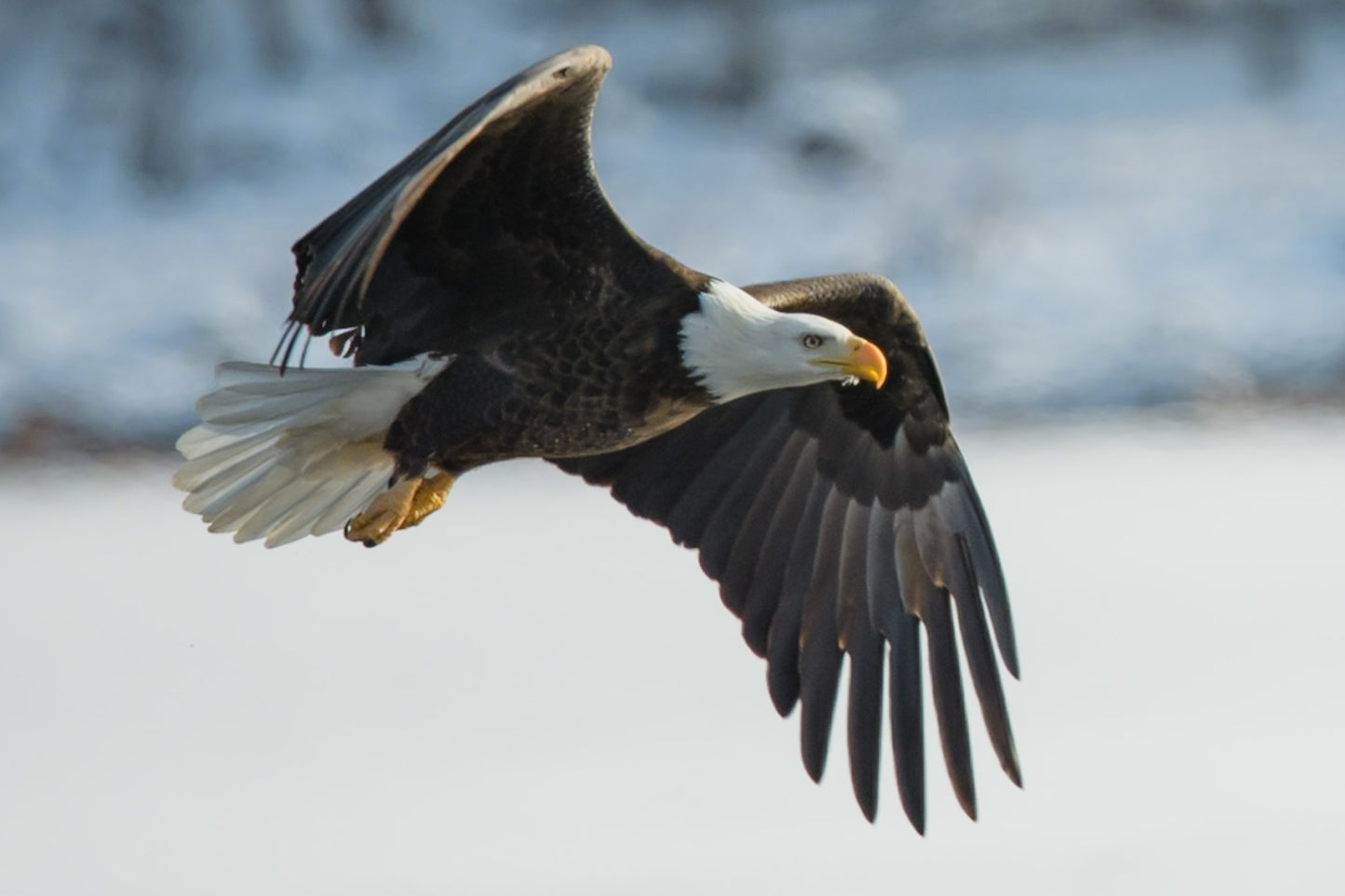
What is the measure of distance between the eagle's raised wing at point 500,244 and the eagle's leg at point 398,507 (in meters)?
0.26

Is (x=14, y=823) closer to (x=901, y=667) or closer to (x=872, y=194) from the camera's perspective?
(x=901, y=667)

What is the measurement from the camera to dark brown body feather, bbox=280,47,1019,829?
4070mm

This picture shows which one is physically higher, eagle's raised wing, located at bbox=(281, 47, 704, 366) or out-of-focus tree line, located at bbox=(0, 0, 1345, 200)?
out-of-focus tree line, located at bbox=(0, 0, 1345, 200)

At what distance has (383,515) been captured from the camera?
4.66 meters

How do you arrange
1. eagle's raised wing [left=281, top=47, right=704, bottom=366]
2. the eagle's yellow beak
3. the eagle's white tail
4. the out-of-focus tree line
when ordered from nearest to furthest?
eagle's raised wing [left=281, top=47, right=704, bottom=366], the eagle's yellow beak, the eagle's white tail, the out-of-focus tree line

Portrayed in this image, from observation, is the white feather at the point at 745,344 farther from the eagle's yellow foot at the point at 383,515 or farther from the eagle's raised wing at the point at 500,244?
the eagle's yellow foot at the point at 383,515

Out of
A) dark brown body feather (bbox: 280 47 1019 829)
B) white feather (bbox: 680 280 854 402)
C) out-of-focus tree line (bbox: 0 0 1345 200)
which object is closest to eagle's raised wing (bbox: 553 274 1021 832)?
dark brown body feather (bbox: 280 47 1019 829)

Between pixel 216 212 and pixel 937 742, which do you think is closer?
pixel 937 742

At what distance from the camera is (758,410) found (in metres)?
4.98

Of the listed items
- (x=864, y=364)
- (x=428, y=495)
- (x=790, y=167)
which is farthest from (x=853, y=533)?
(x=790, y=167)

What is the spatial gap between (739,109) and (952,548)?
181 inches

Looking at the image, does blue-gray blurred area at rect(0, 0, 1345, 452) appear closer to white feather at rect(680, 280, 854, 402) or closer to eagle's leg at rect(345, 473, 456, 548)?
eagle's leg at rect(345, 473, 456, 548)

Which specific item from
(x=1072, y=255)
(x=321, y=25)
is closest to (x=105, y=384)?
(x=321, y=25)

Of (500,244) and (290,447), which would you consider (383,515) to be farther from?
(500,244)
